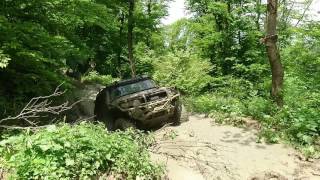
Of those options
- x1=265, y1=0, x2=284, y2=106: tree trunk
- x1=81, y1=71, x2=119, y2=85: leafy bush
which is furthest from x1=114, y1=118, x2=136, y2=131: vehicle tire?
x1=81, y1=71, x2=119, y2=85: leafy bush

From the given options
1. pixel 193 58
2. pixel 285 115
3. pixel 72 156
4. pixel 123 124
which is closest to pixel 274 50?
pixel 285 115

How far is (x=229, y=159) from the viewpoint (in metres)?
9.75

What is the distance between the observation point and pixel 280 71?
498 inches

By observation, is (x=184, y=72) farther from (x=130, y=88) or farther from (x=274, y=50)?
(x=274, y=50)

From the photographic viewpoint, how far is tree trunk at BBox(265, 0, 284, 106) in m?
12.3

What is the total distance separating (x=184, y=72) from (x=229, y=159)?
11981 millimetres

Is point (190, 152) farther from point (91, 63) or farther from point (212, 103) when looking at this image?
point (91, 63)

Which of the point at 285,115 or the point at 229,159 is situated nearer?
the point at 229,159

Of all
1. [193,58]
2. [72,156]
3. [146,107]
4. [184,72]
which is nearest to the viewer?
[72,156]

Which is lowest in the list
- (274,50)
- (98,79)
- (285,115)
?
(285,115)

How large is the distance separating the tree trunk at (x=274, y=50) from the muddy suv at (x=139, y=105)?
2957 millimetres

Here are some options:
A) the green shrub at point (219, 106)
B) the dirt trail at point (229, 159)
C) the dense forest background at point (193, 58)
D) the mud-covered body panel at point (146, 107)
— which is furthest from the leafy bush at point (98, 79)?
the dirt trail at point (229, 159)

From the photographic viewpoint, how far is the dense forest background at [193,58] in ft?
35.4

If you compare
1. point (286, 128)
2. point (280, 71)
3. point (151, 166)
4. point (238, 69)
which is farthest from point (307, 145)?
point (238, 69)
